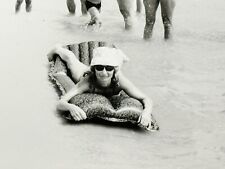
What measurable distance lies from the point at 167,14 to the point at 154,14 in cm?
9

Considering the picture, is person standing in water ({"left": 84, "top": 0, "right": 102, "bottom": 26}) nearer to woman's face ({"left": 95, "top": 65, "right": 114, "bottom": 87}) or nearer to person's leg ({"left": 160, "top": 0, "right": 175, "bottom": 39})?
person's leg ({"left": 160, "top": 0, "right": 175, "bottom": 39})

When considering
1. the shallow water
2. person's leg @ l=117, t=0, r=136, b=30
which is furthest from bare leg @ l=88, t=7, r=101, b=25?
person's leg @ l=117, t=0, r=136, b=30

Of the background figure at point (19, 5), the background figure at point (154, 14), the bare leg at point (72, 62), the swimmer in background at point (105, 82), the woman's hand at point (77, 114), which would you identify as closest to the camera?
the woman's hand at point (77, 114)

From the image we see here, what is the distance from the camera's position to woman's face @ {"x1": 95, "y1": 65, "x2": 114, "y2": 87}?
2537 millimetres

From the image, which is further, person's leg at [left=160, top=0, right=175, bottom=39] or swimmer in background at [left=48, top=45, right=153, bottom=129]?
person's leg at [left=160, top=0, right=175, bottom=39]

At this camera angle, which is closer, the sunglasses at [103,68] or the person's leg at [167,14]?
the sunglasses at [103,68]

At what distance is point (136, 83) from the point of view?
116 inches

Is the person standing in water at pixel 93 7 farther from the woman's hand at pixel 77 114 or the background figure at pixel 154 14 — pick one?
the woman's hand at pixel 77 114

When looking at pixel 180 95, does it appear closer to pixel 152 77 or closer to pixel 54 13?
pixel 152 77

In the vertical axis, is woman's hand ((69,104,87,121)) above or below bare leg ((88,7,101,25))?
below

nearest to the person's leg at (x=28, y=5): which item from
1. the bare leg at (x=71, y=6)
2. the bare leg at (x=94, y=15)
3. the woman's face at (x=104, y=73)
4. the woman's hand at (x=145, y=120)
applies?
the bare leg at (x=71, y=6)

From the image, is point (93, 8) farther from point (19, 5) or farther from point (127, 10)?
point (19, 5)

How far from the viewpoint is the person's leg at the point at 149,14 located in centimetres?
354

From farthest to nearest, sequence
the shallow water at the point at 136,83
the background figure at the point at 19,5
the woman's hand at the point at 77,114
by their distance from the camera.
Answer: the background figure at the point at 19,5
the woman's hand at the point at 77,114
the shallow water at the point at 136,83
